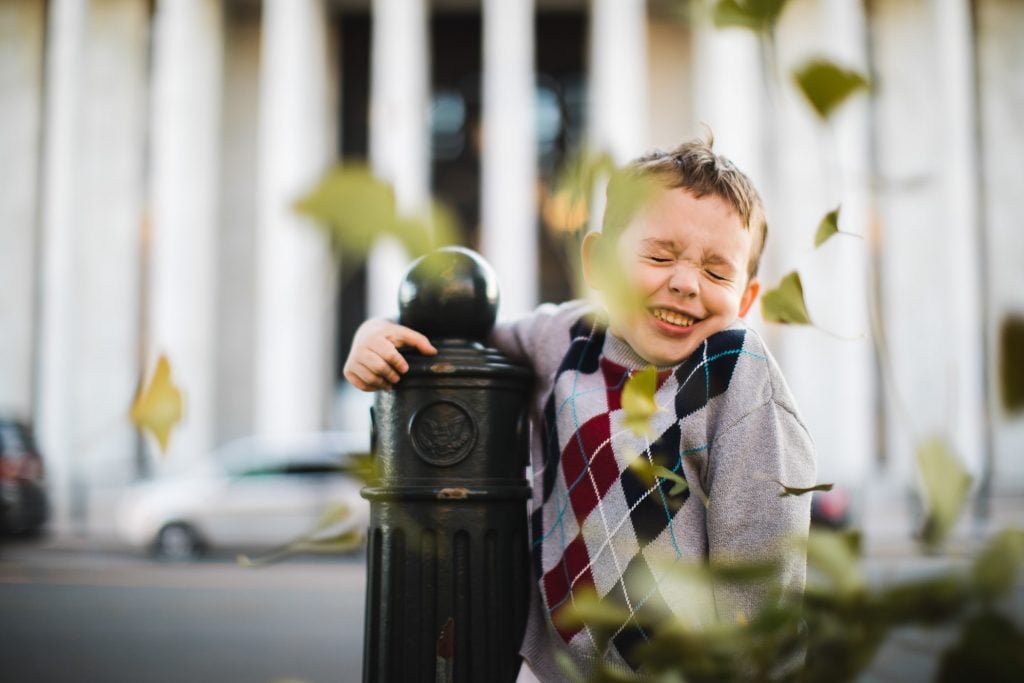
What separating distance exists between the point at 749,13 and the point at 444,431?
97 cm

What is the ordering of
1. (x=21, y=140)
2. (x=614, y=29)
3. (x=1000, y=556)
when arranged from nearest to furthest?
1. (x=1000, y=556)
2. (x=21, y=140)
3. (x=614, y=29)

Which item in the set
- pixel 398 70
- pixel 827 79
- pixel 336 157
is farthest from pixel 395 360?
pixel 398 70

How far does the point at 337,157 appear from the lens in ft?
55.3

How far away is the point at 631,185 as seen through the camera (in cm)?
56

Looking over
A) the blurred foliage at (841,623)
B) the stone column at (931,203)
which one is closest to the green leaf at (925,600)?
the blurred foliage at (841,623)

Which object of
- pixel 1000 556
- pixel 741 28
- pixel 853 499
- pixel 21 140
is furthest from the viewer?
pixel 21 140

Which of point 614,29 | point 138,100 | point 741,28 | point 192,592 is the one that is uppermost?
point 614,29

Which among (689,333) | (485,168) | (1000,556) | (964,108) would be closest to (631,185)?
(1000,556)

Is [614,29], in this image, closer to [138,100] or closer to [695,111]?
[695,111]

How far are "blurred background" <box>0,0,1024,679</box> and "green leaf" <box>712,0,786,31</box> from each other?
12.6 meters

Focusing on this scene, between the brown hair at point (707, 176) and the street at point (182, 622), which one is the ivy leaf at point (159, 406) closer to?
the brown hair at point (707, 176)

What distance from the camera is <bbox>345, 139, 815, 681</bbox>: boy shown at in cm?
123

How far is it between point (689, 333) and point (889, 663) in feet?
2.52

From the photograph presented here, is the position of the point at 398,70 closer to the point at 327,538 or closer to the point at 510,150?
the point at 510,150
